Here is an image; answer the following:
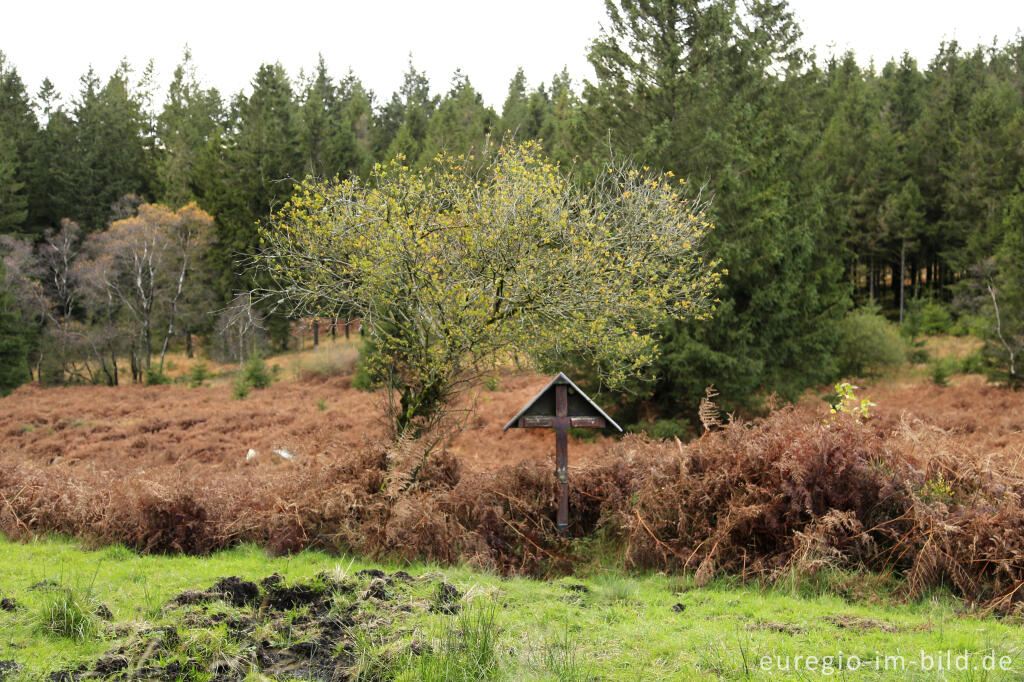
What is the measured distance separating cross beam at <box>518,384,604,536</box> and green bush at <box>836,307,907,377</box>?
22.2 meters

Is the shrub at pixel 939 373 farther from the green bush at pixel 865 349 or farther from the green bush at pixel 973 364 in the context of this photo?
the green bush at pixel 865 349

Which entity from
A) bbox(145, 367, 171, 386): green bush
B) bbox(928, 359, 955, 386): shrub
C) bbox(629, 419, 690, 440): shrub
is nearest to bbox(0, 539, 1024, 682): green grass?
bbox(629, 419, 690, 440): shrub

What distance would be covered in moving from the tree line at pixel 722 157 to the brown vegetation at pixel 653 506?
4.16 meters

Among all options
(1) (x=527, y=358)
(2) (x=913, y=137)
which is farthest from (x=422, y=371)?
(2) (x=913, y=137)

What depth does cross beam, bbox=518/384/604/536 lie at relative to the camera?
8.82 meters

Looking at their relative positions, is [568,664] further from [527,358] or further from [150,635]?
[527,358]

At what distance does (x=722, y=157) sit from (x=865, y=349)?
45.4 feet

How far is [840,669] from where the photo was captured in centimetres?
443

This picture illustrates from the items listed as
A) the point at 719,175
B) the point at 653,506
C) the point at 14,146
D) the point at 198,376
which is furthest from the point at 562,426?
the point at 14,146

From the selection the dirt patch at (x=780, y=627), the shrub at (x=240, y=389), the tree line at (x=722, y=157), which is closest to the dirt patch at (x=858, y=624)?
the dirt patch at (x=780, y=627)

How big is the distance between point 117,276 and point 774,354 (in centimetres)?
3415

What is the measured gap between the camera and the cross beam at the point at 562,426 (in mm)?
8820

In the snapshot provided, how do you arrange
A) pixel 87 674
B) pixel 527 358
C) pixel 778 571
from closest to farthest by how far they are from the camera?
pixel 87 674 → pixel 778 571 → pixel 527 358

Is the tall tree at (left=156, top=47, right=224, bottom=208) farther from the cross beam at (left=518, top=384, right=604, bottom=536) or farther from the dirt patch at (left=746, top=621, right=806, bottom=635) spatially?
the dirt patch at (left=746, top=621, right=806, bottom=635)
